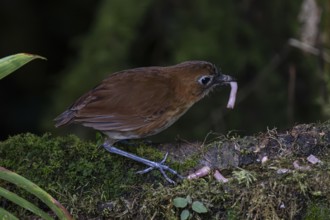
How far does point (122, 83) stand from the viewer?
13.6 ft

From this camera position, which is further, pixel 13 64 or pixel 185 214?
pixel 13 64

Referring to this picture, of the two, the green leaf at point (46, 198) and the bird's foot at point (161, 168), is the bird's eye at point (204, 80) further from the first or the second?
the green leaf at point (46, 198)

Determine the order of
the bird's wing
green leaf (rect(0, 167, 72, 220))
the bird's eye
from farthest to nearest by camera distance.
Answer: the bird's eye → the bird's wing → green leaf (rect(0, 167, 72, 220))

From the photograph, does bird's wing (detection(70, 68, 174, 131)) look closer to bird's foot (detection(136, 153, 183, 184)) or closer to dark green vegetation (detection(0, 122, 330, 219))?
dark green vegetation (detection(0, 122, 330, 219))

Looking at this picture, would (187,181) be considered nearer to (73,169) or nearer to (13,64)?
(73,169)

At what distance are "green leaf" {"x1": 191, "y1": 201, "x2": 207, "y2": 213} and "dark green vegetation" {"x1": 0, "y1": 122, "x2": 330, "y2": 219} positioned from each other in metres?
0.03

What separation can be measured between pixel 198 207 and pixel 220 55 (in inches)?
96.3

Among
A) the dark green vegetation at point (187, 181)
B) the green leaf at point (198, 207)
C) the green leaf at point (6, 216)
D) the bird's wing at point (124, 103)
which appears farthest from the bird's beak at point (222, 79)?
the green leaf at point (6, 216)

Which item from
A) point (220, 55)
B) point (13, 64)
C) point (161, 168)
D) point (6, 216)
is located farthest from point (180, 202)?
point (220, 55)

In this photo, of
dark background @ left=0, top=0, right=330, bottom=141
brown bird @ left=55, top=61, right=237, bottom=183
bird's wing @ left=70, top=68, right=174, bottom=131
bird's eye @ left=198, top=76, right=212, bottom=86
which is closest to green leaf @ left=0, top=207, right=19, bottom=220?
brown bird @ left=55, top=61, right=237, bottom=183

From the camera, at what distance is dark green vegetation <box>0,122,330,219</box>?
3.33m

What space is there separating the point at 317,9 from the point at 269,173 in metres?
2.41

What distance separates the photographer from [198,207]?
3348mm

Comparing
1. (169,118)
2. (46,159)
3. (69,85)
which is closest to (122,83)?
(169,118)
